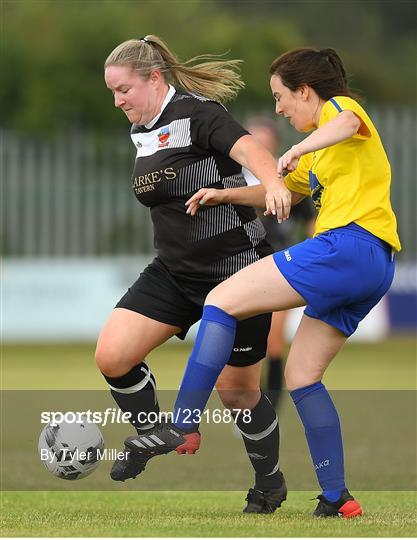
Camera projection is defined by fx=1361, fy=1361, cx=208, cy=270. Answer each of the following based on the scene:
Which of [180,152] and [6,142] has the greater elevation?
[180,152]

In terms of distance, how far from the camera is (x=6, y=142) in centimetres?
2005

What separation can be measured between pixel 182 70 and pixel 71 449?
69.4 inches

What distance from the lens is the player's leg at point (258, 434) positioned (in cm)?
619

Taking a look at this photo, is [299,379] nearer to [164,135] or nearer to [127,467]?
[127,467]

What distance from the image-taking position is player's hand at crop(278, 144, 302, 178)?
5.42 m

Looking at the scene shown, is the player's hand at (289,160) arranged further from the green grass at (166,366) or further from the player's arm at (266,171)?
the green grass at (166,366)

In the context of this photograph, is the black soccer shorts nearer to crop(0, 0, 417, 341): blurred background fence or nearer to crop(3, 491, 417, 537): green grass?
crop(3, 491, 417, 537): green grass

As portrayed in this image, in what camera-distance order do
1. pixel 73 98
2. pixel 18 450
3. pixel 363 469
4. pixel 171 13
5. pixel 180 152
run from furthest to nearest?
1. pixel 171 13
2. pixel 73 98
3. pixel 18 450
4. pixel 363 469
5. pixel 180 152

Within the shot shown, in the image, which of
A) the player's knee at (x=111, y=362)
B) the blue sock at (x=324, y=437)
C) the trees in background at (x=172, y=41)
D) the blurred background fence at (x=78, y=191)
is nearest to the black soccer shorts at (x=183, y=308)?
the player's knee at (x=111, y=362)

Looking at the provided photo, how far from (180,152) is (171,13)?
92.8 ft

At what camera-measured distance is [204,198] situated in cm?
575

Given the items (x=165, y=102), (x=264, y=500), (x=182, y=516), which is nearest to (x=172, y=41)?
(x=165, y=102)

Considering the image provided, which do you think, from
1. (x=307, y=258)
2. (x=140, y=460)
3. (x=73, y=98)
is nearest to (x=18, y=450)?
(x=140, y=460)

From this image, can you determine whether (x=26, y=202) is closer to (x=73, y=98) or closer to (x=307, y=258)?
(x=73, y=98)
